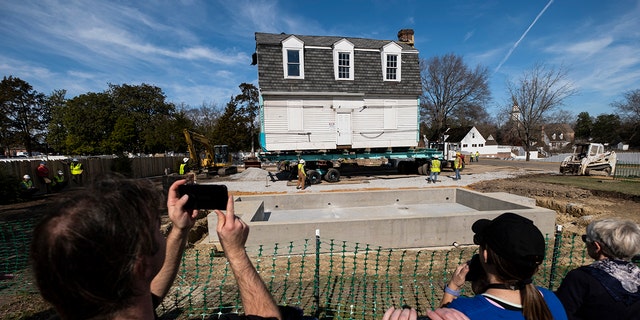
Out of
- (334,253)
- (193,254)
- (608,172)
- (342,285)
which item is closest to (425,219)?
(334,253)

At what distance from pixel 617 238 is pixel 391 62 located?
1835 cm

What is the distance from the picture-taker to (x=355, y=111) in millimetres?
17984

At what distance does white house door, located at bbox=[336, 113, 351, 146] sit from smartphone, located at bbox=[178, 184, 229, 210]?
636 inches

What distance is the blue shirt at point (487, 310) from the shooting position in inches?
56.7

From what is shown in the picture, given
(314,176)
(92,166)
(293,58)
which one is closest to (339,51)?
(293,58)

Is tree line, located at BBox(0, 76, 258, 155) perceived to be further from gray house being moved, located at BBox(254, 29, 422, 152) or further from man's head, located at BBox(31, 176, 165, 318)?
man's head, located at BBox(31, 176, 165, 318)

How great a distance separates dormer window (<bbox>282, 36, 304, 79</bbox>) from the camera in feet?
55.3

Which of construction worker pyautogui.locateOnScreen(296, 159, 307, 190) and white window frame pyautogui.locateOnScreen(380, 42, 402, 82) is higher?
white window frame pyautogui.locateOnScreen(380, 42, 402, 82)

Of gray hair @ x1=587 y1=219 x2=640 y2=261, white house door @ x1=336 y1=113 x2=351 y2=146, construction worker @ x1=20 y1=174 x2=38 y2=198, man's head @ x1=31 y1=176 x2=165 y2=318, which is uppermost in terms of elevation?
white house door @ x1=336 y1=113 x2=351 y2=146

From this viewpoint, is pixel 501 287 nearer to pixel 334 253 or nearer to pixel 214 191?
pixel 214 191

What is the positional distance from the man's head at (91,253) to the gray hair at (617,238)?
10.2ft

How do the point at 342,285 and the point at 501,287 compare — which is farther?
the point at 342,285

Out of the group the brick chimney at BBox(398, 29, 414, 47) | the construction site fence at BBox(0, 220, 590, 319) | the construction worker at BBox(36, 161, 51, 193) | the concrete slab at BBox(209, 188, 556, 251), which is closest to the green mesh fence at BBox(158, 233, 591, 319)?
the construction site fence at BBox(0, 220, 590, 319)

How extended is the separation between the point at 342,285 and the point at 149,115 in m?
57.0
